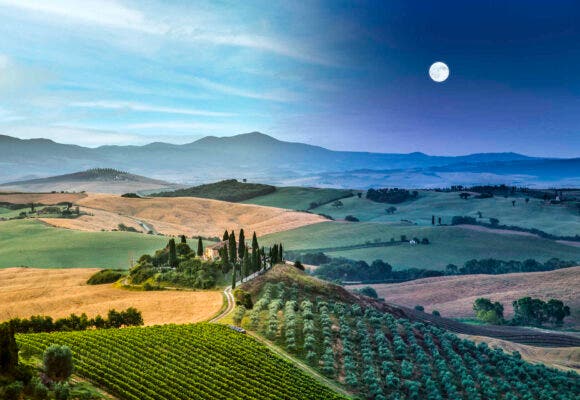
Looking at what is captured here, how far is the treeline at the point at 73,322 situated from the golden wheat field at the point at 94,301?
485 centimetres

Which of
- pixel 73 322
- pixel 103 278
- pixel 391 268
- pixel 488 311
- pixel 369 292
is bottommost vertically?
pixel 369 292

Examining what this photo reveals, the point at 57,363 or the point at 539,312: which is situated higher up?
the point at 57,363

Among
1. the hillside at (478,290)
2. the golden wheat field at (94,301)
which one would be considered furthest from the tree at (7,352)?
the hillside at (478,290)

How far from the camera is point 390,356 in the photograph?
6431 cm

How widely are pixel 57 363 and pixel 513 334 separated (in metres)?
84.4

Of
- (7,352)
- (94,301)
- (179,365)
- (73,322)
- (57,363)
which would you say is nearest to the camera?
(7,352)

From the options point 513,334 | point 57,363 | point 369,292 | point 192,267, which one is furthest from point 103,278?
point 513,334

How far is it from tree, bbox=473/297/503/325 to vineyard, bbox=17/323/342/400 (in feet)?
238

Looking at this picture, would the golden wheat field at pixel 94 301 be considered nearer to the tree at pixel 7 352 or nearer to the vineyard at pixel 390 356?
the vineyard at pixel 390 356

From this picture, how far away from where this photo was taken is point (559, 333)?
107m

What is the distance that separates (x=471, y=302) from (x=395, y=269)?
147ft

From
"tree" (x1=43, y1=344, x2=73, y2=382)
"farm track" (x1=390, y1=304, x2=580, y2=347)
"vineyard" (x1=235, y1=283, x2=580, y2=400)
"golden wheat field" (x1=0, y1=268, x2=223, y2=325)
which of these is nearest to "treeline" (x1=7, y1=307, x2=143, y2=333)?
"golden wheat field" (x1=0, y1=268, x2=223, y2=325)

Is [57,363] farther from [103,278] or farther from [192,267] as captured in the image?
[103,278]

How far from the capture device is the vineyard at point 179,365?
45250 millimetres
